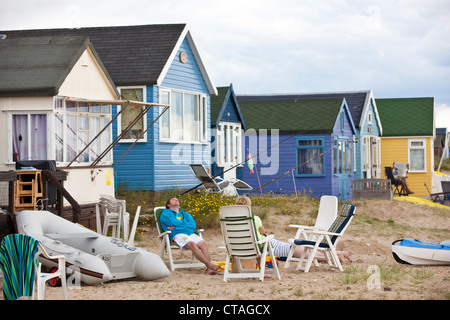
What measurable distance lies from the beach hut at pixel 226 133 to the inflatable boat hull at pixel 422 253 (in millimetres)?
11132

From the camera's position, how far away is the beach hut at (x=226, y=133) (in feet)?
77.9

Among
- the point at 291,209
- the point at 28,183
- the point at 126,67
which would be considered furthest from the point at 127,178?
the point at 28,183

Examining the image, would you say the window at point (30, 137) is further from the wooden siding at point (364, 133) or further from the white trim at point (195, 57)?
the wooden siding at point (364, 133)

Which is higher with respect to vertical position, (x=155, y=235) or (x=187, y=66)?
(x=187, y=66)

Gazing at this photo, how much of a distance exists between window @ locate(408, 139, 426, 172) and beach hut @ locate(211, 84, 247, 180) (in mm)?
10564

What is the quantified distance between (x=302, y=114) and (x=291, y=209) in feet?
25.2

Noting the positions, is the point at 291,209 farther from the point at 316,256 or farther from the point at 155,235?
the point at 316,256

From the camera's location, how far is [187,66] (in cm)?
2112

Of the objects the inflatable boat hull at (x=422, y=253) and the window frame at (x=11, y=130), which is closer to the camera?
the inflatable boat hull at (x=422, y=253)

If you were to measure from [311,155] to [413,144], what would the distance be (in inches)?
392

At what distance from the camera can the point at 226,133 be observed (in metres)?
24.8

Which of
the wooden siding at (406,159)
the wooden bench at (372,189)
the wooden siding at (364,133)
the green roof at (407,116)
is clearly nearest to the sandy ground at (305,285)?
the wooden bench at (372,189)

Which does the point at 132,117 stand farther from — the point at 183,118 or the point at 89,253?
the point at 89,253
